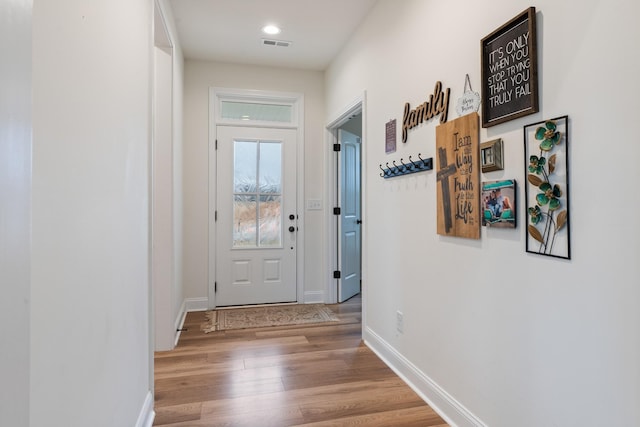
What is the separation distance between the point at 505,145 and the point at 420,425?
1.44 meters

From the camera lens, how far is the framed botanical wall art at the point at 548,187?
1296 millimetres

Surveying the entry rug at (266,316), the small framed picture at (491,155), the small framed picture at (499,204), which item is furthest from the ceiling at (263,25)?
the entry rug at (266,316)

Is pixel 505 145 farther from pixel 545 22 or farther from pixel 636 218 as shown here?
pixel 636 218

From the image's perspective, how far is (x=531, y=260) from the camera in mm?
1441

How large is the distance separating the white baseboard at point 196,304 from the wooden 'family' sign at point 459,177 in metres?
2.86

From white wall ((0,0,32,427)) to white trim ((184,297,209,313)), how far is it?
3603 millimetres

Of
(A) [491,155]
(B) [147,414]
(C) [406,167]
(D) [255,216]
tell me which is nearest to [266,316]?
(D) [255,216]

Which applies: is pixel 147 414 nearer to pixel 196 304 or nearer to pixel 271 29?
pixel 196 304

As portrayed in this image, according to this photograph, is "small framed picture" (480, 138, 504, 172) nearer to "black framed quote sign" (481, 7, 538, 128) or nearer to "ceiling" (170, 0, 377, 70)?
"black framed quote sign" (481, 7, 538, 128)

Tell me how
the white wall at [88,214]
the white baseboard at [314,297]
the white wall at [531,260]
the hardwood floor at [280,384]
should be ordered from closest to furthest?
the white wall at [88,214], the white wall at [531,260], the hardwood floor at [280,384], the white baseboard at [314,297]

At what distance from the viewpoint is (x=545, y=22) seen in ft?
4.49

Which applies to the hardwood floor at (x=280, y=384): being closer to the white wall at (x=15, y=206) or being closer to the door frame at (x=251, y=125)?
the door frame at (x=251, y=125)

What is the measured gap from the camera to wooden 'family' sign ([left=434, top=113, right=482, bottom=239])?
1.76m

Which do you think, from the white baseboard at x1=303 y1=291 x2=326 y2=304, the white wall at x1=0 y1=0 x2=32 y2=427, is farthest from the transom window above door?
the white wall at x1=0 y1=0 x2=32 y2=427
